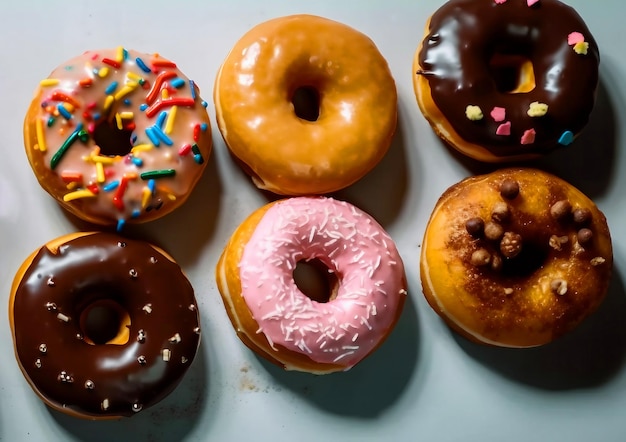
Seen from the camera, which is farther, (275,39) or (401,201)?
(401,201)

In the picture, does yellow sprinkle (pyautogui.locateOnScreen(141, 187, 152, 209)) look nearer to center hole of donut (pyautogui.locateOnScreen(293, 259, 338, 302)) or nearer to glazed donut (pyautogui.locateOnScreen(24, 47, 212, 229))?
glazed donut (pyautogui.locateOnScreen(24, 47, 212, 229))

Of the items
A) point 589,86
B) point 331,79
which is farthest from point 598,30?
point 331,79

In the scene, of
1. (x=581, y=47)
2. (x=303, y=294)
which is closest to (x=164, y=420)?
(x=303, y=294)

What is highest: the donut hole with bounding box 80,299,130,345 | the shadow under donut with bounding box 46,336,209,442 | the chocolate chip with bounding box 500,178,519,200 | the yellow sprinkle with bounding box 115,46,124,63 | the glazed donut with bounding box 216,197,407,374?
the yellow sprinkle with bounding box 115,46,124,63

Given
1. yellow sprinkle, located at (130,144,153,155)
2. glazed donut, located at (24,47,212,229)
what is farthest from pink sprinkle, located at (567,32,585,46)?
yellow sprinkle, located at (130,144,153,155)

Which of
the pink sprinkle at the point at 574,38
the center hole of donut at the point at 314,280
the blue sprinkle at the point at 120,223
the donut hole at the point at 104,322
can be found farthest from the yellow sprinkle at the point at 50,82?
the pink sprinkle at the point at 574,38

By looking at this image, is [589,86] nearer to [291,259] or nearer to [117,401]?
[291,259]

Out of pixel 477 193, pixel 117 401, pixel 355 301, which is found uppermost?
pixel 477 193

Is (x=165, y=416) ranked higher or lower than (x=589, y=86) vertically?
lower
